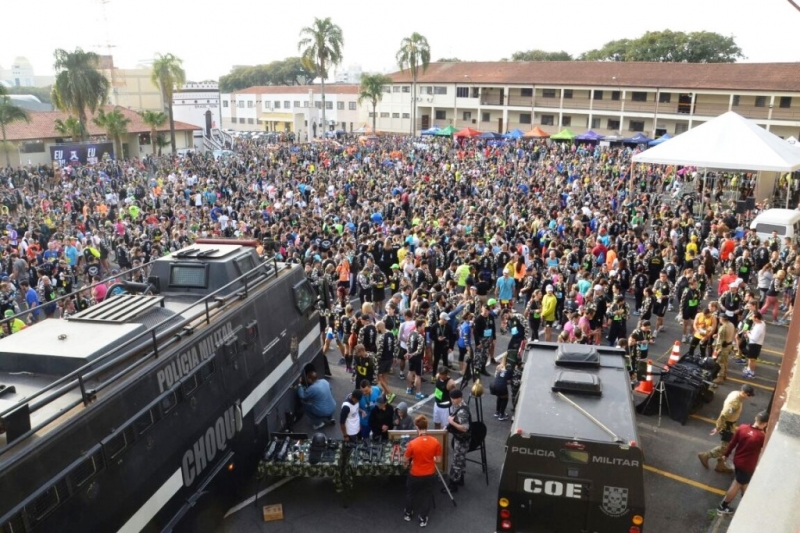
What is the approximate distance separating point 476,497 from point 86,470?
552cm

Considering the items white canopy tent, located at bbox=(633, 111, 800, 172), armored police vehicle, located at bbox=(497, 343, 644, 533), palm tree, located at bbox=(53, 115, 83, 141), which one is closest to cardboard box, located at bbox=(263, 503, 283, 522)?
armored police vehicle, located at bbox=(497, 343, 644, 533)

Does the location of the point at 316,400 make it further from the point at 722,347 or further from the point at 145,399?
the point at 722,347

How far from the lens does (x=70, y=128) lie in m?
44.8

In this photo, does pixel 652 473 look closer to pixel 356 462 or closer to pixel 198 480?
pixel 356 462

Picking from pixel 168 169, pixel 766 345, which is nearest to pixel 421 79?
pixel 168 169

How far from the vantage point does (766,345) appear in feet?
47.2

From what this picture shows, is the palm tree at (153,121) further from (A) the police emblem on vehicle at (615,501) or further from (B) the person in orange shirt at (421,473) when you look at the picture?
(A) the police emblem on vehicle at (615,501)

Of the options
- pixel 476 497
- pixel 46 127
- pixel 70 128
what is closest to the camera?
pixel 476 497

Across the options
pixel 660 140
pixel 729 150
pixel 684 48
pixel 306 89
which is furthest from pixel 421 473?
pixel 306 89

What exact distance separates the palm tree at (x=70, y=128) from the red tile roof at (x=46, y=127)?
45cm

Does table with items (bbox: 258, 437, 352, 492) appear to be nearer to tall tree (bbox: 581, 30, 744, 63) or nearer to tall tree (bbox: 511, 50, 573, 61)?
tall tree (bbox: 581, 30, 744, 63)

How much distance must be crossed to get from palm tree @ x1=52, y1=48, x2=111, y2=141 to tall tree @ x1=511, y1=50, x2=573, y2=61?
221 feet

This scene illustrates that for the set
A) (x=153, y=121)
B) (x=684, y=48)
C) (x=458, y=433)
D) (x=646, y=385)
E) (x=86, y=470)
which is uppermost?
(x=684, y=48)

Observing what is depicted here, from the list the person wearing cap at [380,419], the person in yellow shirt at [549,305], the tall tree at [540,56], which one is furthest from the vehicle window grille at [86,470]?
the tall tree at [540,56]
